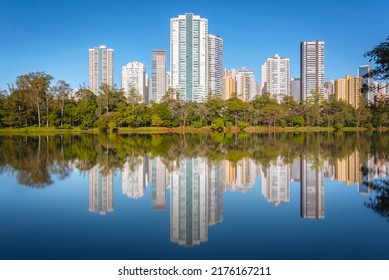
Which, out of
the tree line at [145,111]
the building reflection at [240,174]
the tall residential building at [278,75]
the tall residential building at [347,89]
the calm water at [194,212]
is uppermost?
the tall residential building at [278,75]

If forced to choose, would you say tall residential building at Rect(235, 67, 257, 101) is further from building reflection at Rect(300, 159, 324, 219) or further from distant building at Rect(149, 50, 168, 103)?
building reflection at Rect(300, 159, 324, 219)

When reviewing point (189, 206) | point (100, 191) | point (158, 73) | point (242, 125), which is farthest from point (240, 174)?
point (158, 73)

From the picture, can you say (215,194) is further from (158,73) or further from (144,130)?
(158,73)

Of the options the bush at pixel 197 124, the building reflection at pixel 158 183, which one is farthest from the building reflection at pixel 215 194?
the bush at pixel 197 124

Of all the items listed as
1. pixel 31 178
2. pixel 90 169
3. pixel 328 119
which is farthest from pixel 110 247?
pixel 328 119

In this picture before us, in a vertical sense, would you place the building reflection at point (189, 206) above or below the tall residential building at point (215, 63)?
below

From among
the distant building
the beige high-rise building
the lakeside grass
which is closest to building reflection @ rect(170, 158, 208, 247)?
the lakeside grass

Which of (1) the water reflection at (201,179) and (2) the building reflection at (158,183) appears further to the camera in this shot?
(2) the building reflection at (158,183)

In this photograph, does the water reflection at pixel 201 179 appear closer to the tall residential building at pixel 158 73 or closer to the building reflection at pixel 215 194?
the building reflection at pixel 215 194
